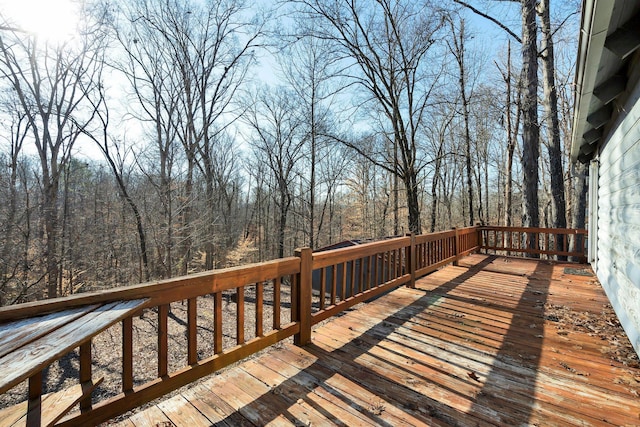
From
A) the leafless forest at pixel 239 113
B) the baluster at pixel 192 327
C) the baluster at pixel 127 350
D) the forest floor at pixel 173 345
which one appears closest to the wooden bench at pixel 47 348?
the baluster at pixel 127 350

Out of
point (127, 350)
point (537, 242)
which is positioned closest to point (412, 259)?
point (127, 350)

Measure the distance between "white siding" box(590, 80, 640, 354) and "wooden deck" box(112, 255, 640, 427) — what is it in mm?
449

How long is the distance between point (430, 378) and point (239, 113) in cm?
1498

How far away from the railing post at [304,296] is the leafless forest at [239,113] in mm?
7060

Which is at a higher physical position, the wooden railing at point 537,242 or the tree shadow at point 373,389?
the wooden railing at point 537,242

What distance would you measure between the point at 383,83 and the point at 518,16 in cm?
403

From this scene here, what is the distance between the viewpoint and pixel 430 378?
236 centimetres

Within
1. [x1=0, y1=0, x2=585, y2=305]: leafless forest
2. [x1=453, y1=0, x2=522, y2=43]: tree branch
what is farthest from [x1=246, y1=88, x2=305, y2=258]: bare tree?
[x1=453, y1=0, x2=522, y2=43]: tree branch

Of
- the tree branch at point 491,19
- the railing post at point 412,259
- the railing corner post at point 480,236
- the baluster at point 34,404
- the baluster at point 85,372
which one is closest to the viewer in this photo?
the baluster at point 34,404

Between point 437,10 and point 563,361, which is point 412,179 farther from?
point 563,361

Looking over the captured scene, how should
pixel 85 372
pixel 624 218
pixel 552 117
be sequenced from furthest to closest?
pixel 552 117 → pixel 624 218 → pixel 85 372

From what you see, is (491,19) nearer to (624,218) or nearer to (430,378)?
(624,218)

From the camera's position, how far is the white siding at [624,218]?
2.55 meters

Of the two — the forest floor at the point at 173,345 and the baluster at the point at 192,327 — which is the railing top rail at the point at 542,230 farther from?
the baluster at the point at 192,327
